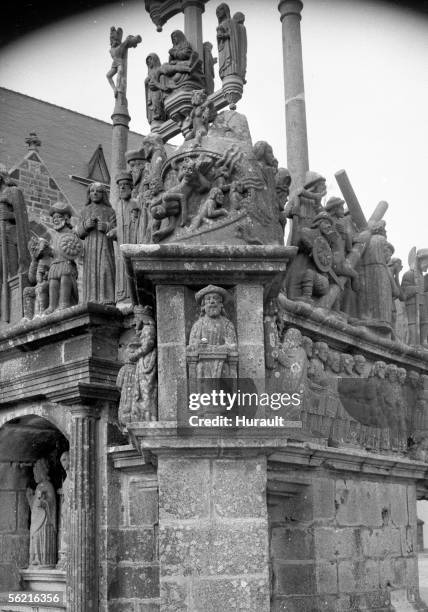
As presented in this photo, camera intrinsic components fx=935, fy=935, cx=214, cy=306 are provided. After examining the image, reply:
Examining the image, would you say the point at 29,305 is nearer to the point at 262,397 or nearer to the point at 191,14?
the point at 262,397

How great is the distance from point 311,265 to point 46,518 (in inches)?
143

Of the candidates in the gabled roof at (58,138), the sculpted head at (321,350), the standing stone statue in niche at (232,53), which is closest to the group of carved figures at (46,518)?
the sculpted head at (321,350)

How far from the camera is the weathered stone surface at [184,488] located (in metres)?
5.36

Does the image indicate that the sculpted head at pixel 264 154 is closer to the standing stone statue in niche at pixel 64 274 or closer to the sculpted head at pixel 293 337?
the sculpted head at pixel 293 337

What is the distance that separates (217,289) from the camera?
18.5 ft

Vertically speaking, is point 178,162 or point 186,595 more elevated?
point 178,162

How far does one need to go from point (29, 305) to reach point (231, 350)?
3695 millimetres

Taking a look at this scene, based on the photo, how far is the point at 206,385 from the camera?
17.7 ft

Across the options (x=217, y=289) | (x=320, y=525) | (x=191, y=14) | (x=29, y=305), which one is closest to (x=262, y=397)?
(x=217, y=289)

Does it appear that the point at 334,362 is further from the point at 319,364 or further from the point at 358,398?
the point at 358,398

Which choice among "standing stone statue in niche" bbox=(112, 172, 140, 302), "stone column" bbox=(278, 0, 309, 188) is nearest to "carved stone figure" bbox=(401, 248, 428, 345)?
"stone column" bbox=(278, 0, 309, 188)

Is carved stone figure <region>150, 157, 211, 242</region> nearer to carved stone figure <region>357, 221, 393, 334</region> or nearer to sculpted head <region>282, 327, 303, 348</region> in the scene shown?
sculpted head <region>282, 327, 303, 348</region>

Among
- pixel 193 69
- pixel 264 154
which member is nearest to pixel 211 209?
pixel 264 154

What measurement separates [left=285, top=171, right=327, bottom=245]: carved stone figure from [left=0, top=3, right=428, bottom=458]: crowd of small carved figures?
12 millimetres
